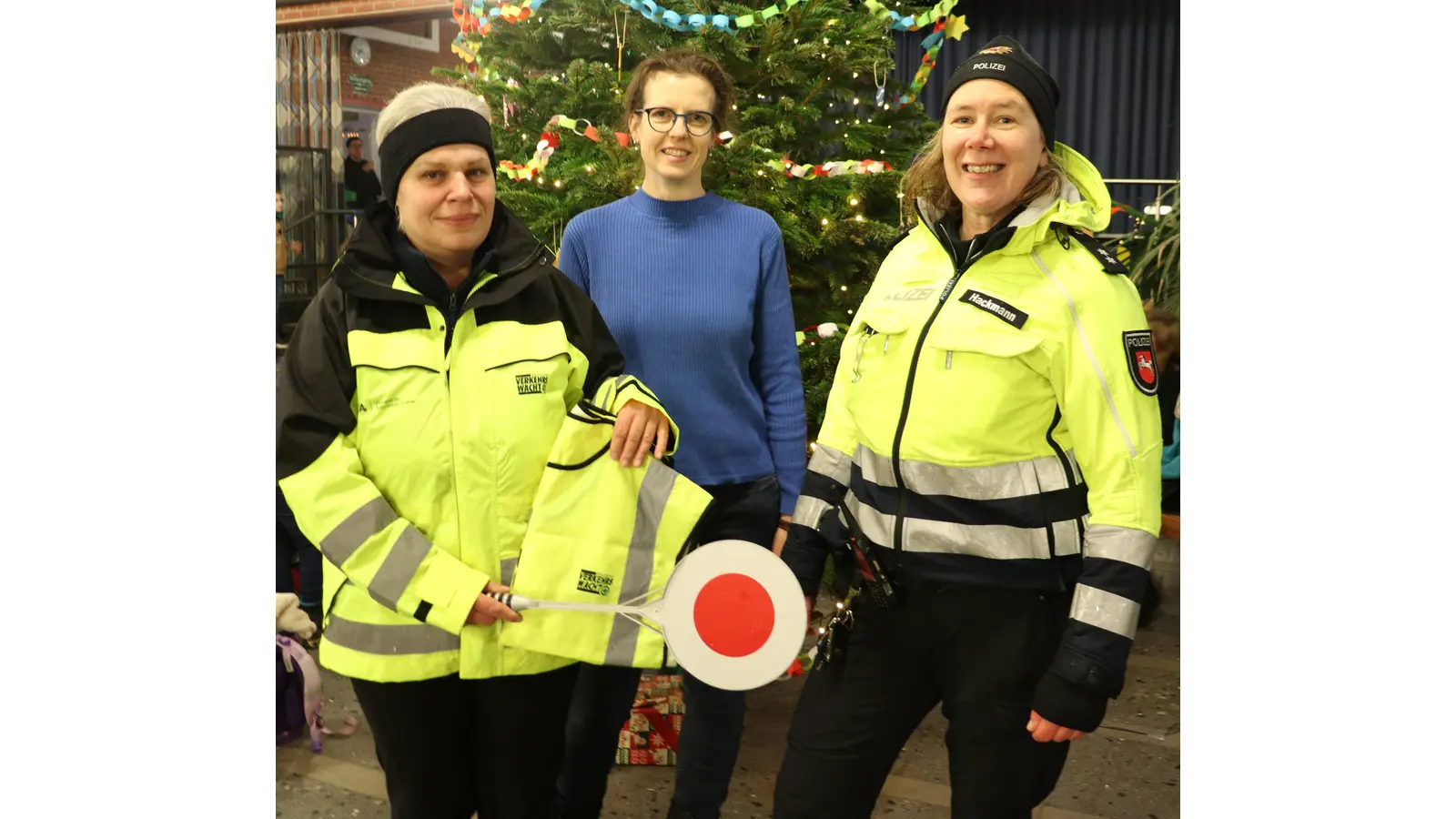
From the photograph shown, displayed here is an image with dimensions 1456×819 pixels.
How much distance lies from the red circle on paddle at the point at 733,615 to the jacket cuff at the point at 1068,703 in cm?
52

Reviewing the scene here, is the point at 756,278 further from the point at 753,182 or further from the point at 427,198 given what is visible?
the point at 427,198

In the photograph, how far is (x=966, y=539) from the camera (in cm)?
178

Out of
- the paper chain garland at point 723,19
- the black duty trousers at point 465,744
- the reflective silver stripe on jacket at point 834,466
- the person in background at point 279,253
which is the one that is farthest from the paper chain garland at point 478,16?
the black duty trousers at point 465,744

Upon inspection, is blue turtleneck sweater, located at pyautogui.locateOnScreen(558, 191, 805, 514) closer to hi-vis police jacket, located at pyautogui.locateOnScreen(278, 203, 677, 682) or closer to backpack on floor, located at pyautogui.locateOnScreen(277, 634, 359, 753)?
hi-vis police jacket, located at pyautogui.locateOnScreen(278, 203, 677, 682)

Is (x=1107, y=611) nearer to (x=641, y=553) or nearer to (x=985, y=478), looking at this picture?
(x=985, y=478)

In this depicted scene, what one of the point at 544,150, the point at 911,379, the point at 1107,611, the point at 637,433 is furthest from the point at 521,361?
the point at 1107,611

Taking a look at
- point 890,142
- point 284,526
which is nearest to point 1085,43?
point 890,142

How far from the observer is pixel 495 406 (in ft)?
6.28

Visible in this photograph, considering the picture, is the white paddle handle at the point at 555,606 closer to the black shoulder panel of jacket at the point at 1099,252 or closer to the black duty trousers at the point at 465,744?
the black duty trousers at the point at 465,744

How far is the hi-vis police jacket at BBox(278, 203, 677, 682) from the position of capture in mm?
1848

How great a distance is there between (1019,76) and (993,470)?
61 centimetres

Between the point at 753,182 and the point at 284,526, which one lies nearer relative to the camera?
the point at 753,182

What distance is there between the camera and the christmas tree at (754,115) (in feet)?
7.22
